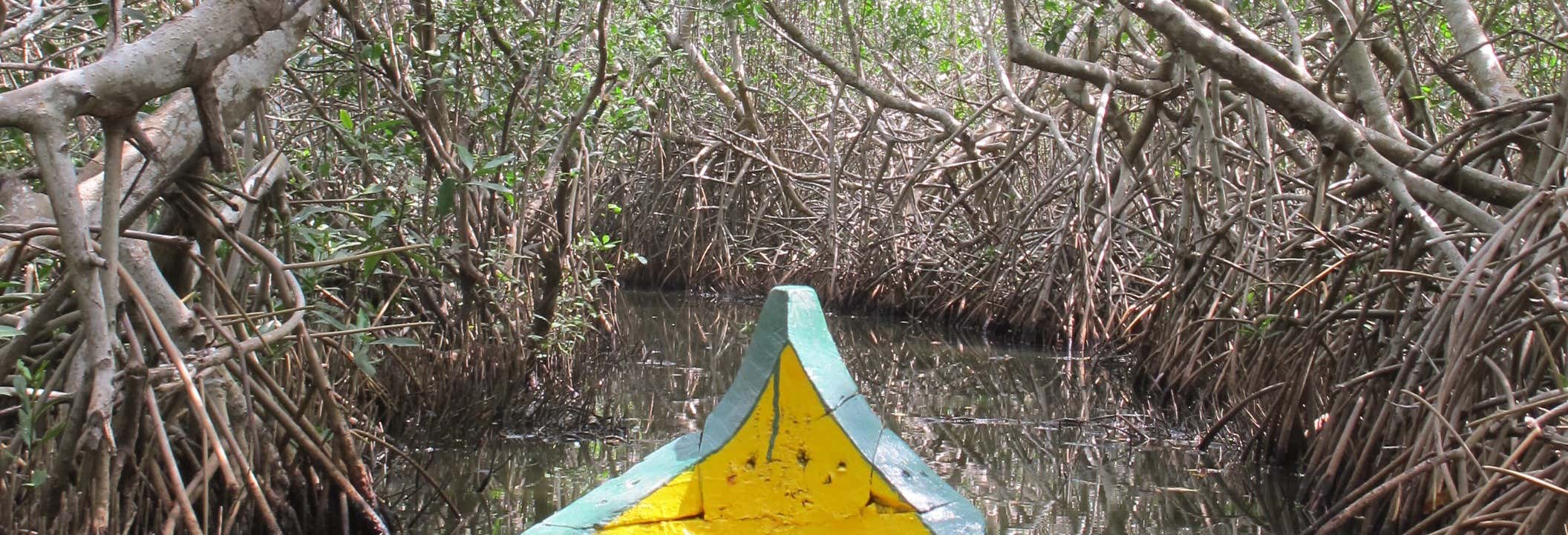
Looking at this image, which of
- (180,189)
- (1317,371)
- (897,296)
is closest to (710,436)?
(180,189)

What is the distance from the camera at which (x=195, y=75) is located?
8.00 ft

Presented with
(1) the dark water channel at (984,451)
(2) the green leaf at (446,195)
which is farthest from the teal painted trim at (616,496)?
(2) the green leaf at (446,195)

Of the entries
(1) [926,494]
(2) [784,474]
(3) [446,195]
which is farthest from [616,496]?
(3) [446,195]

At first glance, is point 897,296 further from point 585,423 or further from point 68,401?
point 68,401

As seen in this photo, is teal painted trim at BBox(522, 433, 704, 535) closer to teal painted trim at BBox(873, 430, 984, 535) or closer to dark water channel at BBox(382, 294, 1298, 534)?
teal painted trim at BBox(873, 430, 984, 535)

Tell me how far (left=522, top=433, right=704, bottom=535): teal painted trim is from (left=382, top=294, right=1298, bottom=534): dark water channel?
1.46 meters

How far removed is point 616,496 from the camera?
7.96ft

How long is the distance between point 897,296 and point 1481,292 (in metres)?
6.98

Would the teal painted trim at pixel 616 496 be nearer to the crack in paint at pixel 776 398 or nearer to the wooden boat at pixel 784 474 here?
the wooden boat at pixel 784 474

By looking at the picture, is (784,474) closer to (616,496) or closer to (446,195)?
(616,496)

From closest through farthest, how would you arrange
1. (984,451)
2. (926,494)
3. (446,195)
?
1. (926,494)
2. (446,195)
3. (984,451)

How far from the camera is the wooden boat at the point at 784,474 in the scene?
2365 millimetres

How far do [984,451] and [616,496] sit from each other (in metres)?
3.01

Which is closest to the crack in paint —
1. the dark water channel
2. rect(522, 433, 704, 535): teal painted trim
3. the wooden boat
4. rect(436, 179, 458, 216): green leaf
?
the wooden boat
